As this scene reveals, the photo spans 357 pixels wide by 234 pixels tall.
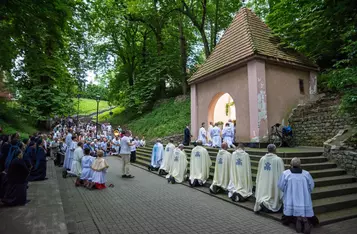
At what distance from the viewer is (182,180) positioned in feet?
35.8

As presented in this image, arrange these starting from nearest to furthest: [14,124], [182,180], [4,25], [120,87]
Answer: [4,25] → [182,180] → [14,124] → [120,87]

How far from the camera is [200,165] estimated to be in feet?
32.9

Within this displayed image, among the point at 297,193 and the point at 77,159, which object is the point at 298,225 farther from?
the point at 77,159

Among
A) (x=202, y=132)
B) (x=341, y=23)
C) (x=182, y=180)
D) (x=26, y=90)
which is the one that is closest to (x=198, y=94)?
(x=202, y=132)

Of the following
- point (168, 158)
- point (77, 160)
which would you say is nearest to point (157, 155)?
point (168, 158)

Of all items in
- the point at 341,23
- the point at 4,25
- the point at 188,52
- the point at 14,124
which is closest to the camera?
the point at 4,25

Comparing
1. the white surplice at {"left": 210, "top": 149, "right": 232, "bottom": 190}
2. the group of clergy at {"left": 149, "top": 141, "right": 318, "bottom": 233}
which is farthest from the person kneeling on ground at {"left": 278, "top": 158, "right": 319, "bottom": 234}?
the white surplice at {"left": 210, "top": 149, "right": 232, "bottom": 190}

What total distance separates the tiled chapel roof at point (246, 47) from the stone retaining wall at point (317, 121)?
271 centimetres

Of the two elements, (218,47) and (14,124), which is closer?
(218,47)

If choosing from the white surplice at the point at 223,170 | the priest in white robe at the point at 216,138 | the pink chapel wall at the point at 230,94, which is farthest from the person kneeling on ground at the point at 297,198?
the priest in white robe at the point at 216,138

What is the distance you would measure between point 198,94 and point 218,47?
362 centimetres

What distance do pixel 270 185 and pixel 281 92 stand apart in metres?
8.96

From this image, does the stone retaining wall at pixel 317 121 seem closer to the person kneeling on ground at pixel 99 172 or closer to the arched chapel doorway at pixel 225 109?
the arched chapel doorway at pixel 225 109

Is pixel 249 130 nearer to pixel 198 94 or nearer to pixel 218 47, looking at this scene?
pixel 198 94
